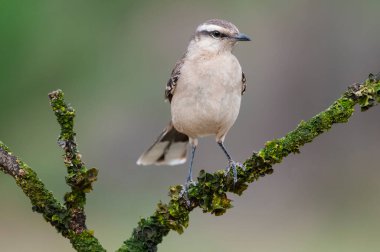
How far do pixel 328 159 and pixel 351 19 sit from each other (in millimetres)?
2164

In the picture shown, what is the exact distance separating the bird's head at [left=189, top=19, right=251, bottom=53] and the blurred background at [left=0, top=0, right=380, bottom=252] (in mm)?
5604

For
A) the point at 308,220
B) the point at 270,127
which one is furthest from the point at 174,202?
the point at 270,127

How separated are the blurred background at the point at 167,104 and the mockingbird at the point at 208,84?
5.51m

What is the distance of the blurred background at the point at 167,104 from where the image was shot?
11938mm

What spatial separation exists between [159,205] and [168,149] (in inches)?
110

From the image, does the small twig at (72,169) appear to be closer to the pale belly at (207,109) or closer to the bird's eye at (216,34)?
the pale belly at (207,109)

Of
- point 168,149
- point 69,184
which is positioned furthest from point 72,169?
point 168,149

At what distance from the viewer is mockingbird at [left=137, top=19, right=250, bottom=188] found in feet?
19.3

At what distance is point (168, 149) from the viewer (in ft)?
22.6

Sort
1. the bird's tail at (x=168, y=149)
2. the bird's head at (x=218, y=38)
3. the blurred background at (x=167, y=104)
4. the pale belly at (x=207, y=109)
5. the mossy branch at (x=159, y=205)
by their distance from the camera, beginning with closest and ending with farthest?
1. the mossy branch at (x=159, y=205)
2. the pale belly at (x=207, y=109)
3. the bird's head at (x=218, y=38)
4. the bird's tail at (x=168, y=149)
5. the blurred background at (x=167, y=104)

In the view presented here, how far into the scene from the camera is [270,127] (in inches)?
501

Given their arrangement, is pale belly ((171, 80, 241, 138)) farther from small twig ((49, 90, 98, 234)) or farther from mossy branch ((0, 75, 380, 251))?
small twig ((49, 90, 98, 234))

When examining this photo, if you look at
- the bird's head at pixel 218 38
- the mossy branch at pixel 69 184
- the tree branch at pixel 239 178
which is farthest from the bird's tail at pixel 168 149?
the mossy branch at pixel 69 184

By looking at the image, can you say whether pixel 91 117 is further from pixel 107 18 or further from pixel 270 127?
pixel 270 127
